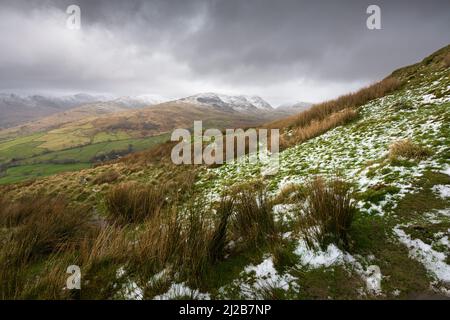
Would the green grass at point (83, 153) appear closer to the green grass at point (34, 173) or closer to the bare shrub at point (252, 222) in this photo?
the green grass at point (34, 173)

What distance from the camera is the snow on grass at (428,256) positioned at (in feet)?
7.17

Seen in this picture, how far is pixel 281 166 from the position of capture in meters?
7.70

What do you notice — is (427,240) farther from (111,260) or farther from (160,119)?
(160,119)

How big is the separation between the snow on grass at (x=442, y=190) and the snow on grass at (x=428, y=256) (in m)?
1.22

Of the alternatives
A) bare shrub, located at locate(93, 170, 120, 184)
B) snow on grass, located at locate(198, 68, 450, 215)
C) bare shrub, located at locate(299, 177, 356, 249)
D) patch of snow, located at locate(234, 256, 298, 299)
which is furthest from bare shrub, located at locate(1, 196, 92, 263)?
bare shrub, located at locate(93, 170, 120, 184)

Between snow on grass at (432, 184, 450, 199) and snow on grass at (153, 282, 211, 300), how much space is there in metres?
3.58

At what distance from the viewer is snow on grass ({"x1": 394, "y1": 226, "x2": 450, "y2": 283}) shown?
2.19 metres

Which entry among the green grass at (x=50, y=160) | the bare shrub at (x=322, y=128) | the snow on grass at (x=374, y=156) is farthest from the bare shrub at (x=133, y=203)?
the green grass at (x=50, y=160)

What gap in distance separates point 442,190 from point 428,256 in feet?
5.25


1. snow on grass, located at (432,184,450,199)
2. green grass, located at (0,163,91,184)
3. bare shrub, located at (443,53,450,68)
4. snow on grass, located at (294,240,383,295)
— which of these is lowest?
green grass, located at (0,163,91,184)

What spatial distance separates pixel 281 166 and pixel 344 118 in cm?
559

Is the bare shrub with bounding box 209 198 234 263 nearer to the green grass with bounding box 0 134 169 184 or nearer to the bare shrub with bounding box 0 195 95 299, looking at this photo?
the bare shrub with bounding box 0 195 95 299
